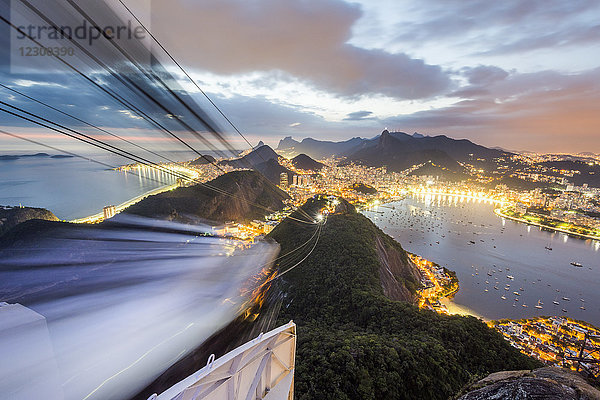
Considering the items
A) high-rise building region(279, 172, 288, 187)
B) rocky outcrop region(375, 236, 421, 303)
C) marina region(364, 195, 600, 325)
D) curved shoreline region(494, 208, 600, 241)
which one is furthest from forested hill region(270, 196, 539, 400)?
curved shoreline region(494, 208, 600, 241)

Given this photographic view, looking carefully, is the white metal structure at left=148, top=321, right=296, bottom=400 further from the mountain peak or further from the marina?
the mountain peak

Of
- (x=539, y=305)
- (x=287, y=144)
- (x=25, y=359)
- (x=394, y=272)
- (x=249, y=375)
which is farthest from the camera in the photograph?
(x=287, y=144)

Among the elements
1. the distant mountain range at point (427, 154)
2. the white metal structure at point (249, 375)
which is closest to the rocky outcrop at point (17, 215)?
the white metal structure at point (249, 375)

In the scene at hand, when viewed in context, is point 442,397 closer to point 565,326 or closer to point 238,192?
point 565,326

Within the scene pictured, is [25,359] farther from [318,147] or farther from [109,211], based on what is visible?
[318,147]

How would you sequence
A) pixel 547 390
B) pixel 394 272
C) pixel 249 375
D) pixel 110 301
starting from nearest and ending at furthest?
pixel 249 375, pixel 547 390, pixel 110 301, pixel 394 272

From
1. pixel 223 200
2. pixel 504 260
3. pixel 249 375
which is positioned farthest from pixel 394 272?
pixel 504 260

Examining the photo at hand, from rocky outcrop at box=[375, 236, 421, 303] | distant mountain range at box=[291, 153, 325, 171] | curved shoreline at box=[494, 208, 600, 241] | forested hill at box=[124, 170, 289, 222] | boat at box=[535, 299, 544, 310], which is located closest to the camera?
forested hill at box=[124, 170, 289, 222]
